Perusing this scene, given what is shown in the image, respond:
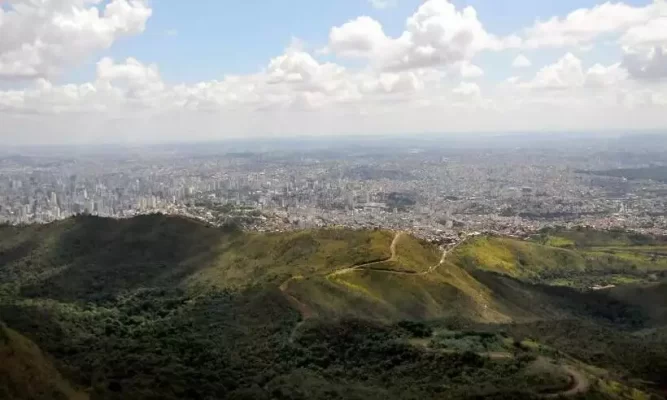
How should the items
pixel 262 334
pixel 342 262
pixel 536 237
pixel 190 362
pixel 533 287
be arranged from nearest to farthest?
pixel 190 362 < pixel 262 334 < pixel 342 262 < pixel 533 287 < pixel 536 237

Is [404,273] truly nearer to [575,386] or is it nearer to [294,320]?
[294,320]

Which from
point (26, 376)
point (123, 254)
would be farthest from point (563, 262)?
point (26, 376)

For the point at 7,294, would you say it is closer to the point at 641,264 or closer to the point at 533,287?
the point at 533,287

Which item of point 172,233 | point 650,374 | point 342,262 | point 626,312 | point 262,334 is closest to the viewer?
point 650,374

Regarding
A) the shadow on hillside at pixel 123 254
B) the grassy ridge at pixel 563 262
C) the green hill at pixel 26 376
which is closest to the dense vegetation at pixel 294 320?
the green hill at pixel 26 376

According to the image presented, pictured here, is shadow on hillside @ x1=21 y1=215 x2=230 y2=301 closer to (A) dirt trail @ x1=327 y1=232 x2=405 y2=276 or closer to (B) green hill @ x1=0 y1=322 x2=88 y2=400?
(A) dirt trail @ x1=327 y1=232 x2=405 y2=276

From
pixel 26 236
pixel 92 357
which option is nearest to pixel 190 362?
pixel 92 357

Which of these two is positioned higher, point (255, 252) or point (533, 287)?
point (255, 252)

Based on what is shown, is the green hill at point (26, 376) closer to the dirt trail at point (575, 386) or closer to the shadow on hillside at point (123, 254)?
the dirt trail at point (575, 386)
